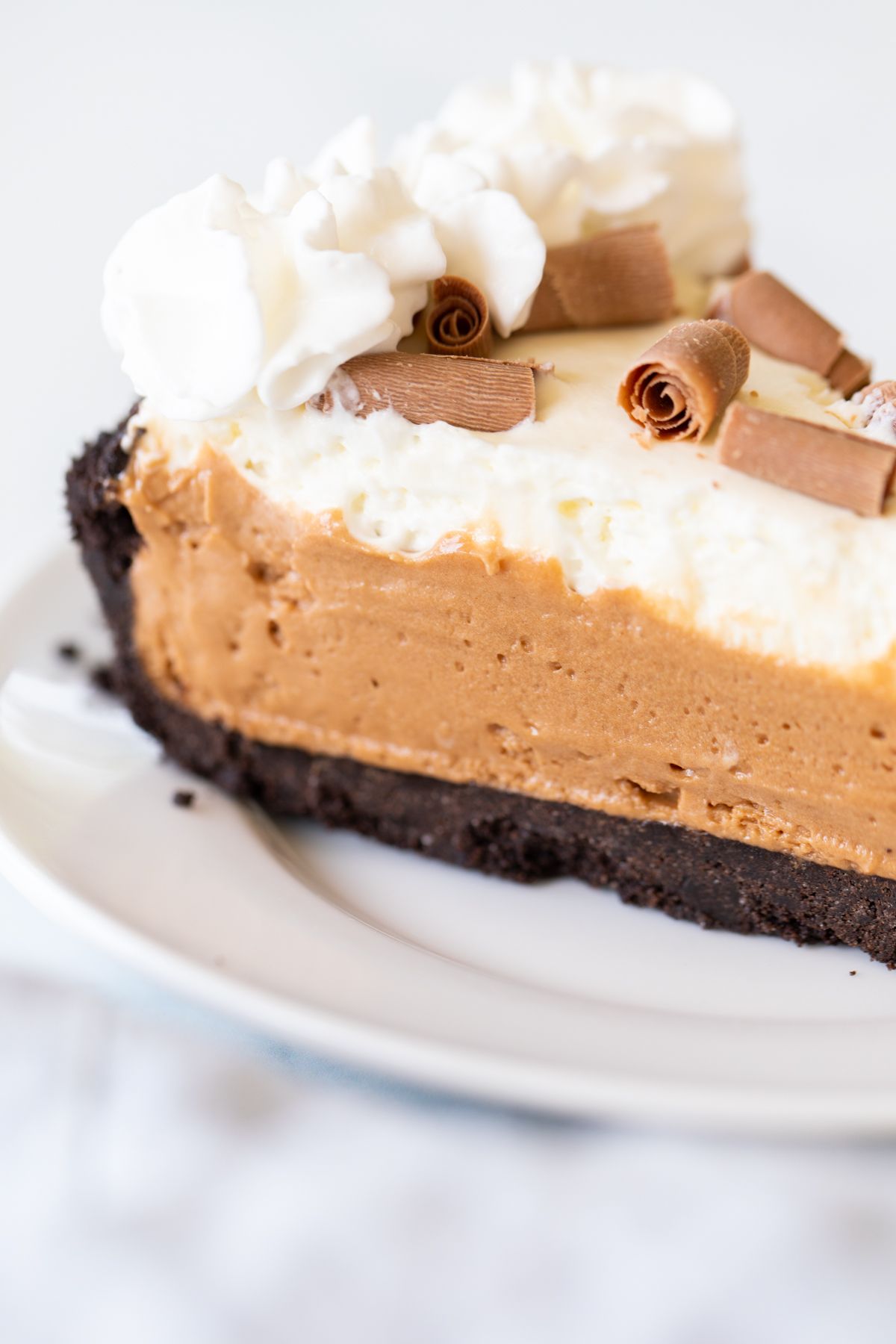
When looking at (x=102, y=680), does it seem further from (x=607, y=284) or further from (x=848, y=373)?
(x=848, y=373)

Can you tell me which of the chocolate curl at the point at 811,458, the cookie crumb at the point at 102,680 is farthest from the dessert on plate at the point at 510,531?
the cookie crumb at the point at 102,680

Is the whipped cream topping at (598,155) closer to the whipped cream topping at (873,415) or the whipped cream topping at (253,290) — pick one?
the whipped cream topping at (253,290)

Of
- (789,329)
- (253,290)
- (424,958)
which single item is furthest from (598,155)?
(424,958)

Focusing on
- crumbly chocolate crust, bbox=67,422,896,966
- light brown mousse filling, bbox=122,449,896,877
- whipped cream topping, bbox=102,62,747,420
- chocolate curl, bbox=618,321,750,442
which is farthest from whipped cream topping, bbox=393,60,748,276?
crumbly chocolate crust, bbox=67,422,896,966

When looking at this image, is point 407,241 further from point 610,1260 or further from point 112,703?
point 610,1260

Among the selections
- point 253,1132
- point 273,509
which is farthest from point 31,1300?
point 273,509

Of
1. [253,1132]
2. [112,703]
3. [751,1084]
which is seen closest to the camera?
[751,1084]
